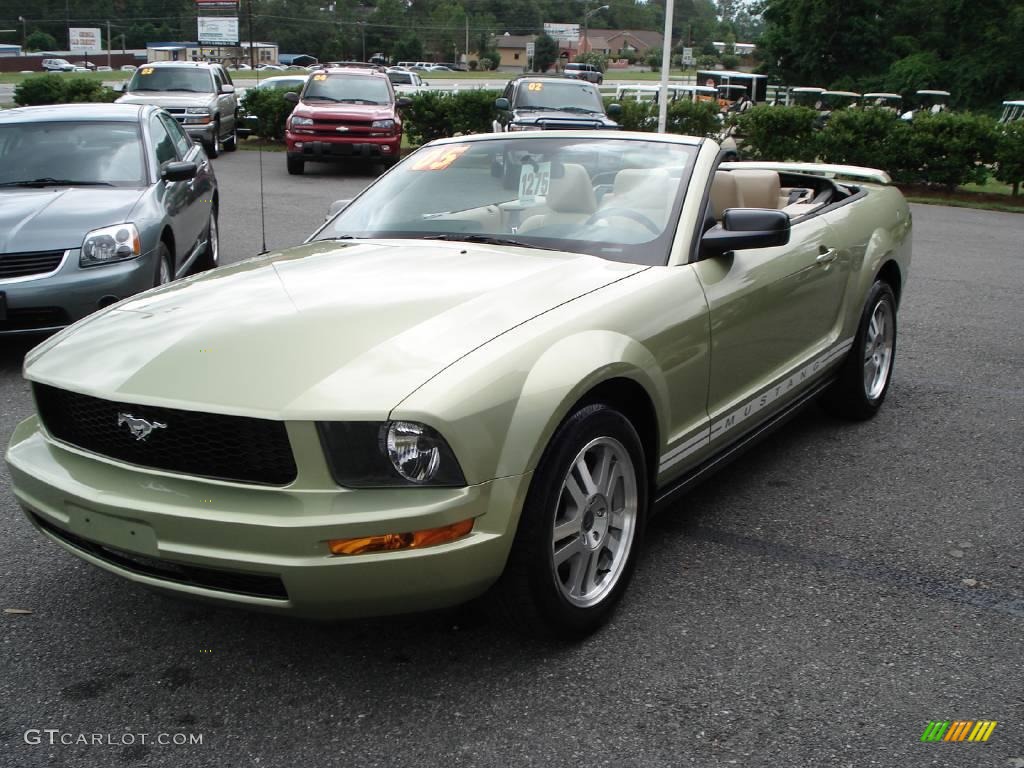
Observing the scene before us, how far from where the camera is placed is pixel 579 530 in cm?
311

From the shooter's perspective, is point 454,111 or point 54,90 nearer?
point 454,111

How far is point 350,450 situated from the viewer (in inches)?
103

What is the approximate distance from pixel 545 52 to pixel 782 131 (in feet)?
277

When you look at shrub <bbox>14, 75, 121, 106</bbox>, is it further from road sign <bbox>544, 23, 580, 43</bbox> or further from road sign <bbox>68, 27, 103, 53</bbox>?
road sign <bbox>68, 27, 103, 53</bbox>

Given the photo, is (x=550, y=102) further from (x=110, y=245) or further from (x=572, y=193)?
(x=572, y=193)

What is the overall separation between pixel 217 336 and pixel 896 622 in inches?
90.8

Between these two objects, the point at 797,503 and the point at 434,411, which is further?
the point at 797,503

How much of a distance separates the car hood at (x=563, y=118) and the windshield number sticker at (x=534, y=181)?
13061mm

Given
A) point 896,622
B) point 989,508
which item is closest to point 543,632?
point 896,622

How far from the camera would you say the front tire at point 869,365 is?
5320 mm

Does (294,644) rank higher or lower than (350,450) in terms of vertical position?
lower

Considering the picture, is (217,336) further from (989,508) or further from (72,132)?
(72,132)

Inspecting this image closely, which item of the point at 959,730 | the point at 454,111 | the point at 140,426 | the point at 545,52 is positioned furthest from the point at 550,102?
the point at 545,52

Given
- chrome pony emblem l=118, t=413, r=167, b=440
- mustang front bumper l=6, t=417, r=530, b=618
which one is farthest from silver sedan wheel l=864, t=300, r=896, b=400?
chrome pony emblem l=118, t=413, r=167, b=440
